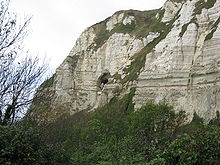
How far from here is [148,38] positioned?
5572cm

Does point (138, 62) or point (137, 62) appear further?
point (137, 62)

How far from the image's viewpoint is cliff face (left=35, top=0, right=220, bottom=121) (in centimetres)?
3344

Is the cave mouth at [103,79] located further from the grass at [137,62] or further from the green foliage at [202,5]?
the green foliage at [202,5]

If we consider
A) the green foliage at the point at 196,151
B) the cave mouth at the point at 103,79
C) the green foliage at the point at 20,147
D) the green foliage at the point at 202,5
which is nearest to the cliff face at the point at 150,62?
the green foliage at the point at 202,5

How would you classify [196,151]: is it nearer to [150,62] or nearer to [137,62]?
[150,62]

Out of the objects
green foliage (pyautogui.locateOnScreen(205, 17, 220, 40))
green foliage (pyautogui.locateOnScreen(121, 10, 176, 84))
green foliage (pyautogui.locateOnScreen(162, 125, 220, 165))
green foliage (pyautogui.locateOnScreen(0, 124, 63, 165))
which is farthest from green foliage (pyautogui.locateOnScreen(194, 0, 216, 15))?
green foliage (pyautogui.locateOnScreen(0, 124, 63, 165))

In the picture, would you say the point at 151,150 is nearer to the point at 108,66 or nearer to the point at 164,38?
the point at 164,38

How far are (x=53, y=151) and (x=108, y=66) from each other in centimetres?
4553

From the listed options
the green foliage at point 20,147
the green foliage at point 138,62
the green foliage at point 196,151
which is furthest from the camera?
the green foliage at point 138,62

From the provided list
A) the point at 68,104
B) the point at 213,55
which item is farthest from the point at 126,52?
the point at 213,55

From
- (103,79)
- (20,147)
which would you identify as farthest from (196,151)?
(103,79)

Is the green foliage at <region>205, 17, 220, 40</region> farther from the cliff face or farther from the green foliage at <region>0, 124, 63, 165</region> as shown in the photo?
the green foliage at <region>0, 124, 63, 165</region>

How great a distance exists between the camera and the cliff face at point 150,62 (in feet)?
110

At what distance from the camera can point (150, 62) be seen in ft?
138
